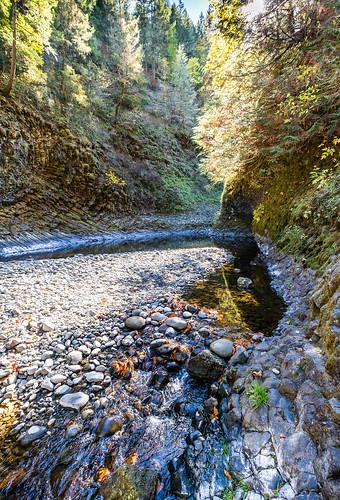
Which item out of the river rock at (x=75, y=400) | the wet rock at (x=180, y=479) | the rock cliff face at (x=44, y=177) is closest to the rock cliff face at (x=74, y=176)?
the rock cliff face at (x=44, y=177)

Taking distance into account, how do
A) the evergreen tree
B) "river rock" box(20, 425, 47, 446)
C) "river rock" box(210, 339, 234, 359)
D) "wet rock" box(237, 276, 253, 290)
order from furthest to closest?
the evergreen tree
"wet rock" box(237, 276, 253, 290)
"river rock" box(210, 339, 234, 359)
"river rock" box(20, 425, 47, 446)

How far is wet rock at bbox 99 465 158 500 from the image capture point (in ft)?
6.59

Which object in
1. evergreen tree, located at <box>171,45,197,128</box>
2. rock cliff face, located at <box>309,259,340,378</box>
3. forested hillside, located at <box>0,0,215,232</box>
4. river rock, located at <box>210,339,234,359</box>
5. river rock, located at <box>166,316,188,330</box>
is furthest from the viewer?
evergreen tree, located at <box>171,45,197,128</box>

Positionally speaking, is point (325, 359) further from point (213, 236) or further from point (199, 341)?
point (213, 236)

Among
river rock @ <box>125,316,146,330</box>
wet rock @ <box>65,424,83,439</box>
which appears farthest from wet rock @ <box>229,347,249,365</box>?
wet rock @ <box>65,424,83,439</box>

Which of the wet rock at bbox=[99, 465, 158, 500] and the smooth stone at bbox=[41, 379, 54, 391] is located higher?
the wet rock at bbox=[99, 465, 158, 500]

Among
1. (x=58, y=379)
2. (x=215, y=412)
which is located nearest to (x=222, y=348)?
(x=215, y=412)

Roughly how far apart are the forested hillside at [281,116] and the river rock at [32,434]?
4.86 metres

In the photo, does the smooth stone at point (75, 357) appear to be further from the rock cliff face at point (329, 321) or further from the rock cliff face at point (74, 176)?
the rock cliff face at point (74, 176)

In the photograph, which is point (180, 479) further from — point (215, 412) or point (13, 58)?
point (13, 58)

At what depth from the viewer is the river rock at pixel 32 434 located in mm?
2508

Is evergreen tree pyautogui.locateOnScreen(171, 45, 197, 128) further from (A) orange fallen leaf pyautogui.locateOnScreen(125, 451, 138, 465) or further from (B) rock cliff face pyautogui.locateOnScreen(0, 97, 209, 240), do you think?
(A) orange fallen leaf pyautogui.locateOnScreen(125, 451, 138, 465)

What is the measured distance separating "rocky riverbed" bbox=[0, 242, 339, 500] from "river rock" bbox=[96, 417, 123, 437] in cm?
1

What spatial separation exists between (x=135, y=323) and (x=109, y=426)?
5.96 feet
